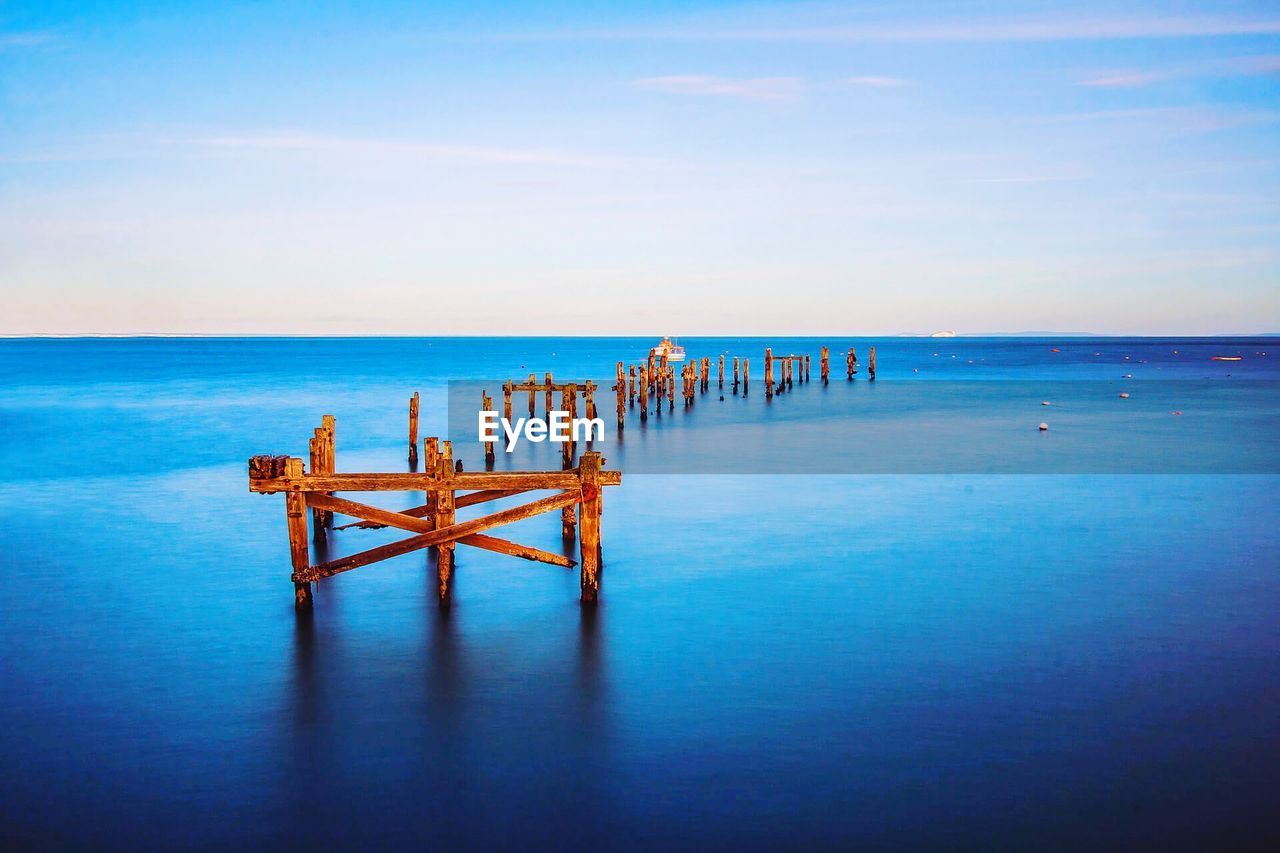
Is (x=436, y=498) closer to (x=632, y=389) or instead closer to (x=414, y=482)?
(x=414, y=482)

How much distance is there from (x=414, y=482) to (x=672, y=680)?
4385mm

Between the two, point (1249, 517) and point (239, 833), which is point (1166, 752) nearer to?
point (239, 833)

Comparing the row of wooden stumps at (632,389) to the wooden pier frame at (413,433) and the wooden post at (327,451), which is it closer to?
the wooden pier frame at (413,433)

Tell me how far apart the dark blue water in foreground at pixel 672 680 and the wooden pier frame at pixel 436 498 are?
0.97 m

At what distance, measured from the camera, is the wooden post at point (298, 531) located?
13508mm

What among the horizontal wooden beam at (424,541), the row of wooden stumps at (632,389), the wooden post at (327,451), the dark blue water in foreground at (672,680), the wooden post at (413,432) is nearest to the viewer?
the dark blue water in foreground at (672,680)

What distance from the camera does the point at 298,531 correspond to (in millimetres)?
13773

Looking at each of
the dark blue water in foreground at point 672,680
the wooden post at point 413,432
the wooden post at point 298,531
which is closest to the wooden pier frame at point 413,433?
the wooden post at point 413,432

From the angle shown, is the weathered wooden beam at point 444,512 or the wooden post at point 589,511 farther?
the wooden post at point 589,511

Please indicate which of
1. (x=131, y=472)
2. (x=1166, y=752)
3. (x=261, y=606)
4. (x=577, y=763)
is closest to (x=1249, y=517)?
(x=1166, y=752)

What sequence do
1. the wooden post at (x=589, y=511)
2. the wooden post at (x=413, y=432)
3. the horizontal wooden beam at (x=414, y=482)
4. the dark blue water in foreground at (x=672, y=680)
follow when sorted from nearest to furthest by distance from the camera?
the dark blue water in foreground at (x=672, y=680) < the horizontal wooden beam at (x=414, y=482) < the wooden post at (x=589, y=511) < the wooden post at (x=413, y=432)

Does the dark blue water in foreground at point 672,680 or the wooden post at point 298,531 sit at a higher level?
the wooden post at point 298,531

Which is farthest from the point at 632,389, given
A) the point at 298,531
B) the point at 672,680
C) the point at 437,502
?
the point at 672,680

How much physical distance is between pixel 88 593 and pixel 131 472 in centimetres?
1543
